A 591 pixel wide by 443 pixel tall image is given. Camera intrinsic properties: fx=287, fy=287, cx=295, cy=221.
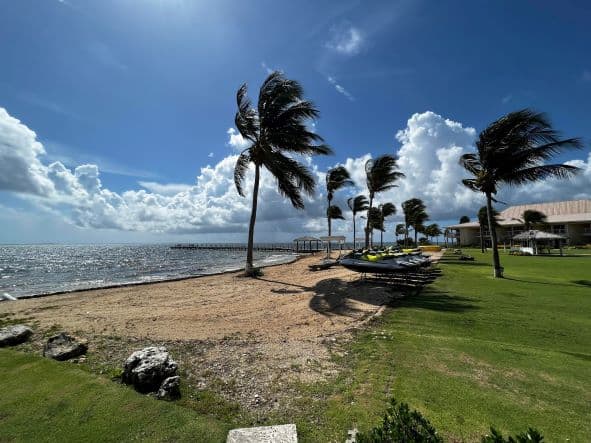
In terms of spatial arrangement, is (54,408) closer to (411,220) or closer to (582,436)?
(582,436)

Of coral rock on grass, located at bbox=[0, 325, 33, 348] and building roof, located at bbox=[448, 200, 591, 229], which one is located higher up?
building roof, located at bbox=[448, 200, 591, 229]

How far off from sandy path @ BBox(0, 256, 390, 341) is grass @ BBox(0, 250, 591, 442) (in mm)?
1932

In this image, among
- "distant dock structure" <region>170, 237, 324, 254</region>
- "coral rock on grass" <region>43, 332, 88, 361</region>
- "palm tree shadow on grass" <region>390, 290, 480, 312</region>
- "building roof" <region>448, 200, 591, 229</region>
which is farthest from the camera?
"distant dock structure" <region>170, 237, 324, 254</region>

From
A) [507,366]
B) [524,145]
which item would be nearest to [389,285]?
[507,366]

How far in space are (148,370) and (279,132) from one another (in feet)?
47.7

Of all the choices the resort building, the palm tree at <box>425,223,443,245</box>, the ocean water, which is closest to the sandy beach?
the ocean water

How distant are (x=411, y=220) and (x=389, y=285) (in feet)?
141

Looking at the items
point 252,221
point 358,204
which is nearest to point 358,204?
point 358,204

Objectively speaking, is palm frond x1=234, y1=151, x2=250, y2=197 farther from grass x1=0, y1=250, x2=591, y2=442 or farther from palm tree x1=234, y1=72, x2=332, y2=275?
grass x1=0, y1=250, x2=591, y2=442

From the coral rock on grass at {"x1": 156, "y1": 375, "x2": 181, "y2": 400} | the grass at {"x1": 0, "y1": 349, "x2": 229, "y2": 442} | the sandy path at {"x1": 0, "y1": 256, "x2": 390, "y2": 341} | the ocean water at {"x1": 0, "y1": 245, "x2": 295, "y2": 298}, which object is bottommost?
the ocean water at {"x1": 0, "y1": 245, "x2": 295, "y2": 298}

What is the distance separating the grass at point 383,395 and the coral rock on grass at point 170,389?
108 mm

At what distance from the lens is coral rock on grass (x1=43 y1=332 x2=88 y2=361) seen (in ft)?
15.9

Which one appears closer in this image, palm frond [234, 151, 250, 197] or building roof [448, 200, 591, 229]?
palm frond [234, 151, 250, 197]

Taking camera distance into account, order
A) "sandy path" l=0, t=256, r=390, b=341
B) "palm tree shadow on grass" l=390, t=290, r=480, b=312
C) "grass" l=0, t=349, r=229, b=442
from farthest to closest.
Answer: "palm tree shadow on grass" l=390, t=290, r=480, b=312 < "sandy path" l=0, t=256, r=390, b=341 < "grass" l=0, t=349, r=229, b=442
